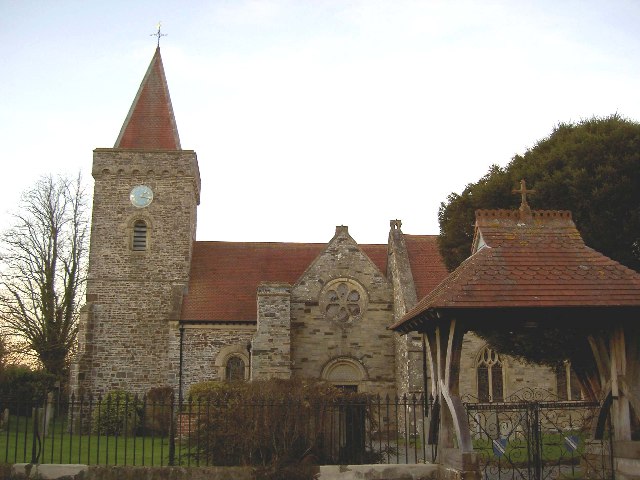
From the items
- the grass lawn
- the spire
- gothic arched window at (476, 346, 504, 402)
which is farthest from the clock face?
gothic arched window at (476, 346, 504, 402)

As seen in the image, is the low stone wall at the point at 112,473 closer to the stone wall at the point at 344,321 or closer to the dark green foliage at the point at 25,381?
the stone wall at the point at 344,321

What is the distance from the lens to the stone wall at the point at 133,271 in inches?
1085

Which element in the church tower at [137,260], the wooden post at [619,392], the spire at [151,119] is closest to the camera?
the wooden post at [619,392]

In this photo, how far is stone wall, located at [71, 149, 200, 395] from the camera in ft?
90.4

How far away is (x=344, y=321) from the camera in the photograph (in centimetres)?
2691

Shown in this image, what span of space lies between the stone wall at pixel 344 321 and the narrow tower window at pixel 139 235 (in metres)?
7.10

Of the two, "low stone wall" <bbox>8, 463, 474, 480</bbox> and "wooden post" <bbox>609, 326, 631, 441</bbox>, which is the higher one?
"wooden post" <bbox>609, 326, 631, 441</bbox>

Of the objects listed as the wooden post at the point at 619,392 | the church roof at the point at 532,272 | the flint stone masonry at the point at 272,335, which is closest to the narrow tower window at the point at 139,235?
the flint stone masonry at the point at 272,335

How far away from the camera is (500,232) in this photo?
12453 mm

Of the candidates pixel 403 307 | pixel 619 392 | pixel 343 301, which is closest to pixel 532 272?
pixel 619 392

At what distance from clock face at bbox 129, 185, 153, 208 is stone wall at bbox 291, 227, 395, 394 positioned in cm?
776

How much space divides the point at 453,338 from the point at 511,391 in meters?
15.6

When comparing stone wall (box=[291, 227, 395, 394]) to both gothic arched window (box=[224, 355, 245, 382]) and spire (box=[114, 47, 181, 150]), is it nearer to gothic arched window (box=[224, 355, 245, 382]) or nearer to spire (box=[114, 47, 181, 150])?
gothic arched window (box=[224, 355, 245, 382])

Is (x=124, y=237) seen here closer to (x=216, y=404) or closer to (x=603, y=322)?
(x=216, y=404)
